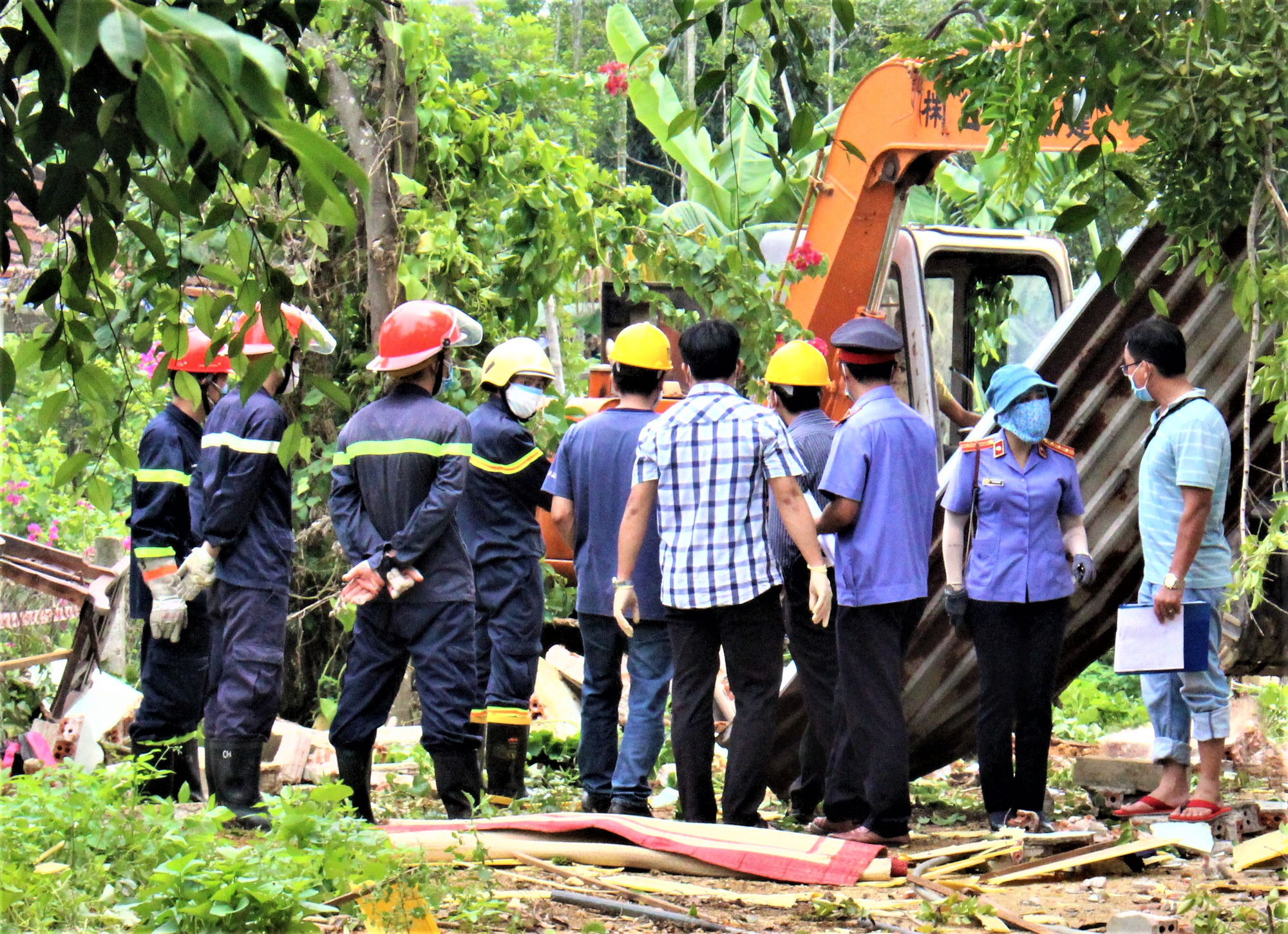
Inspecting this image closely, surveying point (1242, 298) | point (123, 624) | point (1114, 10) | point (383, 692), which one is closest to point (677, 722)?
point (383, 692)

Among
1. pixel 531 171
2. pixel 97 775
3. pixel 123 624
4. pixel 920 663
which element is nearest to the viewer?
pixel 97 775

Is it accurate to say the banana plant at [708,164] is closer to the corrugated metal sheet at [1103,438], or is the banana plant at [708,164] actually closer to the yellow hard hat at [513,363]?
the yellow hard hat at [513,363]

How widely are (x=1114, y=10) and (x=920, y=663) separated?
431 cm

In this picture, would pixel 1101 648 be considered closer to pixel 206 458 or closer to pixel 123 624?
pixel 206 458

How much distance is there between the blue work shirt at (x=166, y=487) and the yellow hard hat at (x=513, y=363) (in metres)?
1.44

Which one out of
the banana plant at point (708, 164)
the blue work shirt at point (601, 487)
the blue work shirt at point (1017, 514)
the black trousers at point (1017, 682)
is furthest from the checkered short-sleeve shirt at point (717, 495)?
the banana plant at point (708, 164)

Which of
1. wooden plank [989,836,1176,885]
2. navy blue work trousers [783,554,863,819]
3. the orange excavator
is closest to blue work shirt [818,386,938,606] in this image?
navy blue work trousers [783,554,863,819]

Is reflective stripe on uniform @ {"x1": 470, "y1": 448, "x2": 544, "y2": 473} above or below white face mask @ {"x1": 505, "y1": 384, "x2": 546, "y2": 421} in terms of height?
below

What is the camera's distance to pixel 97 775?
500 cm

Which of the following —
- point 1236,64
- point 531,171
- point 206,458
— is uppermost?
point 531,171

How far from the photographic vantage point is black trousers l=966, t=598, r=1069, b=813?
623cm

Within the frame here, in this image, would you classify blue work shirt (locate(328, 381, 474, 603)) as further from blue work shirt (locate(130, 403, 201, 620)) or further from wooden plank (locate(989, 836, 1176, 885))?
wooden plank (locate(989, 836, 1176, 885))

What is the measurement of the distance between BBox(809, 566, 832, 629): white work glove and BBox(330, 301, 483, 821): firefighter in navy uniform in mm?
1367

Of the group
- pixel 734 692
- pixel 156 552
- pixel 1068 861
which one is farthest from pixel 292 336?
pixel 1068 861
